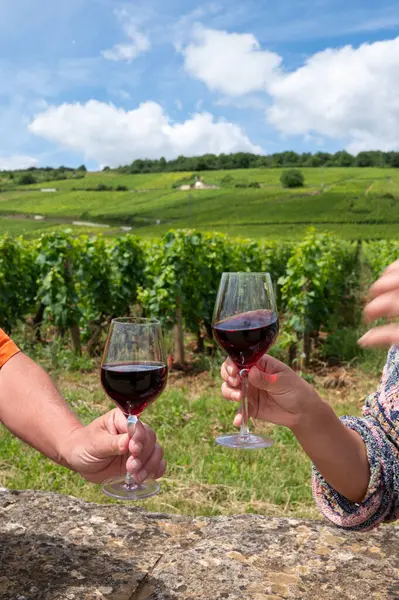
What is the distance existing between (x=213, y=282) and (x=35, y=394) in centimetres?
701

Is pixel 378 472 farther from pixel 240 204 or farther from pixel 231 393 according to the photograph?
pixel 240 204

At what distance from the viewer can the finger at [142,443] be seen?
149 cm

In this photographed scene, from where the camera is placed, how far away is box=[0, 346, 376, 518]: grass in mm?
3717

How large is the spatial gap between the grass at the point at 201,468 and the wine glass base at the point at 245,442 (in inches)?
56.6

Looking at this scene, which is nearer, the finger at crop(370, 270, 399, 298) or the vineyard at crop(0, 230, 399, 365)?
the finger at crop(370, 270, 399, 298)

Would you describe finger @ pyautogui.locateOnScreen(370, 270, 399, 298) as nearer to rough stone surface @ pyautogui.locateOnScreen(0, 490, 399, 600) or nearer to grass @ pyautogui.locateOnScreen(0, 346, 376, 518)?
rough stone surface @ pyautogui.locateOnScreen(0, 490, 399, 600)

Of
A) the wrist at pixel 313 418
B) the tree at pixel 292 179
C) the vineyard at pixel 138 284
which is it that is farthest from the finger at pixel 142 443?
the tree at pixel 292 179

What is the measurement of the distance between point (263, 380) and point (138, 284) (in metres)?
7.35

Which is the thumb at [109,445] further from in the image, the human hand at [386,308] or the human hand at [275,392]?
the human hand at [386,308]

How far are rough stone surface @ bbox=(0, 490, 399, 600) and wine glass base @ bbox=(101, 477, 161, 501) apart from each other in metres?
0.20

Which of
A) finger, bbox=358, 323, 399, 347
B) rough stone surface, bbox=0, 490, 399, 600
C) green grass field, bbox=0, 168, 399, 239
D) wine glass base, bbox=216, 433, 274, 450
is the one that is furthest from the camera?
green grass field, bbox=0, 168, 399, 239

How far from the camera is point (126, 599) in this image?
1428 mm

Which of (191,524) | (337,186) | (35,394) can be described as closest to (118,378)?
(35,394)

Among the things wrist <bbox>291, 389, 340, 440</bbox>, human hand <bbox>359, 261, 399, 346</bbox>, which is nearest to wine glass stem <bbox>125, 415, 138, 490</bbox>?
wrist <bbox>291, 389, 340, 440</bbox>
